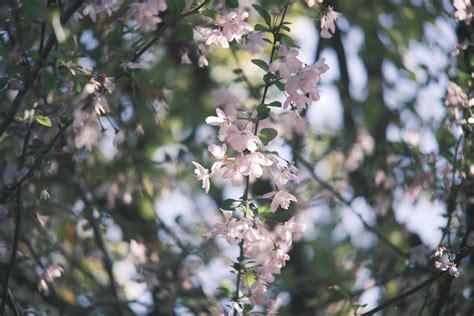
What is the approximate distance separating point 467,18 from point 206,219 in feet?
8.25

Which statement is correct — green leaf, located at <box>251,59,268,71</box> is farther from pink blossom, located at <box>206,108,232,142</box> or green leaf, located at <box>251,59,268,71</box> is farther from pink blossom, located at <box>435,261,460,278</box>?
pink blossom, located at <box>435,261,460,278</box>

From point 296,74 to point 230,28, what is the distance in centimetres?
28

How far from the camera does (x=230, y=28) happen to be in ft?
7.48

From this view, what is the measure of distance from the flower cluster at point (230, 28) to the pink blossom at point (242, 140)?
0.34 metres

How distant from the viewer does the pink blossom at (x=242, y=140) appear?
2113 millimetres

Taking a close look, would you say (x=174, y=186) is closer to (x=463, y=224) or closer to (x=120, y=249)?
(x=120, y=249)

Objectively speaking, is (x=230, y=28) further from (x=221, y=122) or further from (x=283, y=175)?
(x=283, y=175)

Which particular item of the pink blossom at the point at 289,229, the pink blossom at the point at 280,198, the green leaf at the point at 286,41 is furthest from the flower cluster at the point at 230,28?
the pink blossom at the point at 289,229

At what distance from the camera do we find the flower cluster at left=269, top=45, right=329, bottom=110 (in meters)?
2.16

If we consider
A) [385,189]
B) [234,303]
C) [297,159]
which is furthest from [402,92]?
[234,303]

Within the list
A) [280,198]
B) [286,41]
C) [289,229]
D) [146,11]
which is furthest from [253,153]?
[146,11]

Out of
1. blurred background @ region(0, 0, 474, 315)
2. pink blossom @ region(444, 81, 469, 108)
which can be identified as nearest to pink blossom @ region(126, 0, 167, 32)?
blurred background @ region(0, 0, 474, 315)

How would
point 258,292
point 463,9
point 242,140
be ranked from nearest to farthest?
point 242,140 < point 258,292 < point 463,9

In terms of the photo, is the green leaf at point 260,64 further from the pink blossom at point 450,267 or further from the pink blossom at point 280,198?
the pink blossom at point 450,267
